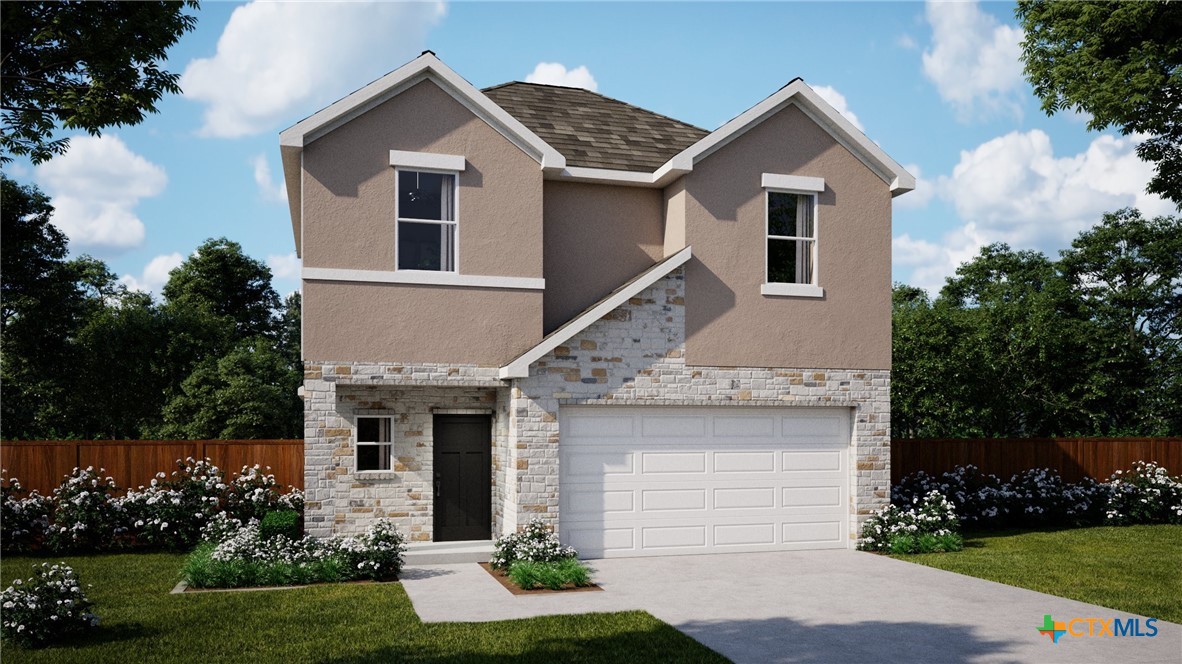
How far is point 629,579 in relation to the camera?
12602 mm

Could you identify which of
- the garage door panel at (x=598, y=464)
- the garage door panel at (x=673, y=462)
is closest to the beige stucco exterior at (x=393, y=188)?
the garage door panel at (x=598, y=464)

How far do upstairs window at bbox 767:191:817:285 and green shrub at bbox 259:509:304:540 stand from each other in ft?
28.5

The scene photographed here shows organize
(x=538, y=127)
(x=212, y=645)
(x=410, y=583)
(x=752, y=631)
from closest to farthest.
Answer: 1. (x=212, y=645)
2. (x=752, y=631)
3. (x=410, y=583)
4. (x=538, y=127)

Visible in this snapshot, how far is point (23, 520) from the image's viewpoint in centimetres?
1509

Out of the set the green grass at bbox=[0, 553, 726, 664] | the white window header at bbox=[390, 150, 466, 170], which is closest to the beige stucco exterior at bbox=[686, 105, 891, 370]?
the white window header at bbox=[390, 150, 466, 170]

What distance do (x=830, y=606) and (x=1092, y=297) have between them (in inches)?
1239

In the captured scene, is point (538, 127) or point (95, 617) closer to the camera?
point (95, 617)

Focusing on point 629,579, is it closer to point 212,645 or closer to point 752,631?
point 752,631

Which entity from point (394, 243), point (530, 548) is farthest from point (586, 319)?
point (530, 548)

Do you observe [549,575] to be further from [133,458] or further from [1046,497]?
[1046,497]

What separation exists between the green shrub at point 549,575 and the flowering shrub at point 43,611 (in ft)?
16.0

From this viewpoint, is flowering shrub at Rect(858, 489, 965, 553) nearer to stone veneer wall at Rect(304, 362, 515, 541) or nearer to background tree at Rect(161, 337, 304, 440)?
stone veneer wall at Rect(304, 362, 515, 541)

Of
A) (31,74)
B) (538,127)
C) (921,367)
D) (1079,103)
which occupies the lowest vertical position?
(921,367)

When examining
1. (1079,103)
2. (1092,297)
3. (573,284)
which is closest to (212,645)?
(573,284)
